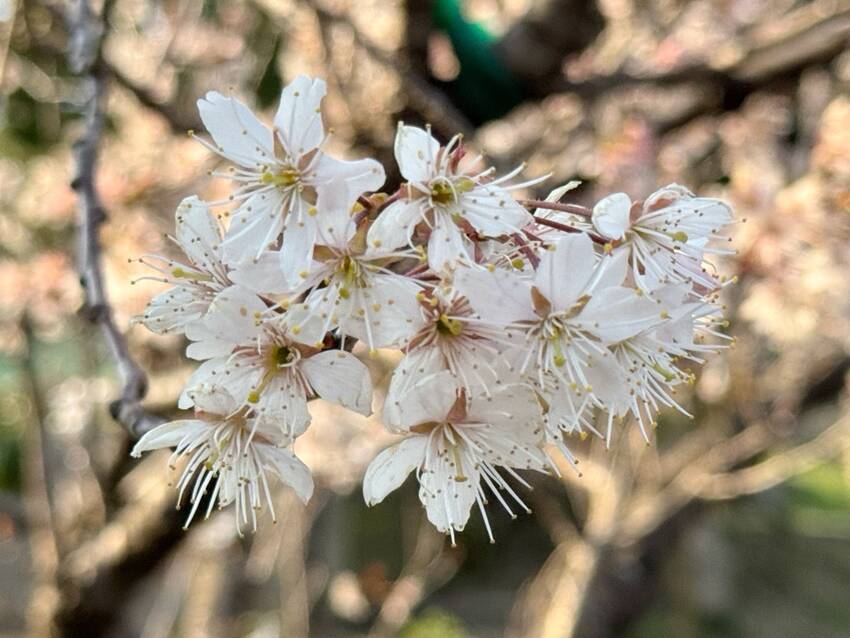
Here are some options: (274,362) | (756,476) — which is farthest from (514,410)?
(756,476)

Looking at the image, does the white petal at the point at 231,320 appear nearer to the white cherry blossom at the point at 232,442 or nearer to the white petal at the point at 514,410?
the white cherry blossom at the point at 232,442

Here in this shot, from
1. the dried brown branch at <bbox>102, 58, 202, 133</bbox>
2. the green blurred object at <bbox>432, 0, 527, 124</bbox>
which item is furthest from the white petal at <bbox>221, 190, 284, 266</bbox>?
the green blurred object at <bbox>432, 0, 527, 124</bbox>

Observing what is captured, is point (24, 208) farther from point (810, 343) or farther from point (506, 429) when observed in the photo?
point (810, 343)

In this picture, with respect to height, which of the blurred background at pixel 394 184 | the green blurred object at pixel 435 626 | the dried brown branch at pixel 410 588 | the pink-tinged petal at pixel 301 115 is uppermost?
the pink-tinged petal at pixel 301 115

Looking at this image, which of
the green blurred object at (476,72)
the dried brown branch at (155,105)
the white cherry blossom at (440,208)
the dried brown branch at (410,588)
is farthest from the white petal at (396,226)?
the dried brown branch at (410,588)

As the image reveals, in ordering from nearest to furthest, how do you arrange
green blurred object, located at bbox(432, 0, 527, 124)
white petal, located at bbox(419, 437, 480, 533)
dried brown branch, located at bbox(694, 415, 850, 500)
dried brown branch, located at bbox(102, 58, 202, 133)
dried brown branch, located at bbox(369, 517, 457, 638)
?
white petal, located at bbox(419, 437, 480, 533)
dried brown branch, located at bbox(102, 58, 202, 133)
green blurred object, located at bbox(432, 0, 527, 124)
dried brown branch, located at bbox(694, 415, 850, 500)
dried brown branch, located at bbox(369, 517, 457, 638)

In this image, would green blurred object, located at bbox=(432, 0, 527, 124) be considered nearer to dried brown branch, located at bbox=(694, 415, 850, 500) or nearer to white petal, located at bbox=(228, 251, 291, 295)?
white petal, located at bbox=(228, 251, 291, 295)
